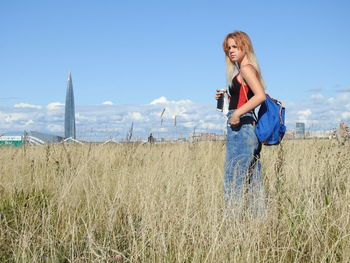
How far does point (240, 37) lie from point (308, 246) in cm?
158

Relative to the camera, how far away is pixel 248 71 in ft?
10.2

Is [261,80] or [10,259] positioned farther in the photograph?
[261,80]

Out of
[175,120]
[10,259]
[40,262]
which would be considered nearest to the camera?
[40,262]

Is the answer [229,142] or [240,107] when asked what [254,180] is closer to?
[229,142]

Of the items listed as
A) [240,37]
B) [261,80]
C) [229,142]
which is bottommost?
[229,142]

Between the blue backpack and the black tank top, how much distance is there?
0.46 feet

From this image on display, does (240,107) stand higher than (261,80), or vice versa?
(261,80)

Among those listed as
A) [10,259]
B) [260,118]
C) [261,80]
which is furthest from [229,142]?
[10,259]

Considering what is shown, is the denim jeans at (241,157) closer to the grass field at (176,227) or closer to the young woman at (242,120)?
the young woman at (242,120)

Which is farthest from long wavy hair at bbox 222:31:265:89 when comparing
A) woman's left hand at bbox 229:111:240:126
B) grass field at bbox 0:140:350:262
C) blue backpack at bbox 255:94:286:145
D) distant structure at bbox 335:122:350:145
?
distant structure at bbox 335:122:350:145

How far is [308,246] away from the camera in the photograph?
8.50 ft

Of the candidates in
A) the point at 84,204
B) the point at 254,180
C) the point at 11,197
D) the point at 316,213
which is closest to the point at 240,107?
the point at 254,180

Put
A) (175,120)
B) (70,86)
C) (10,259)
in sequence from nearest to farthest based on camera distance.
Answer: (10,259) → (175,120) → (70,86)

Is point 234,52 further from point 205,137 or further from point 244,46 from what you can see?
point 205,137
